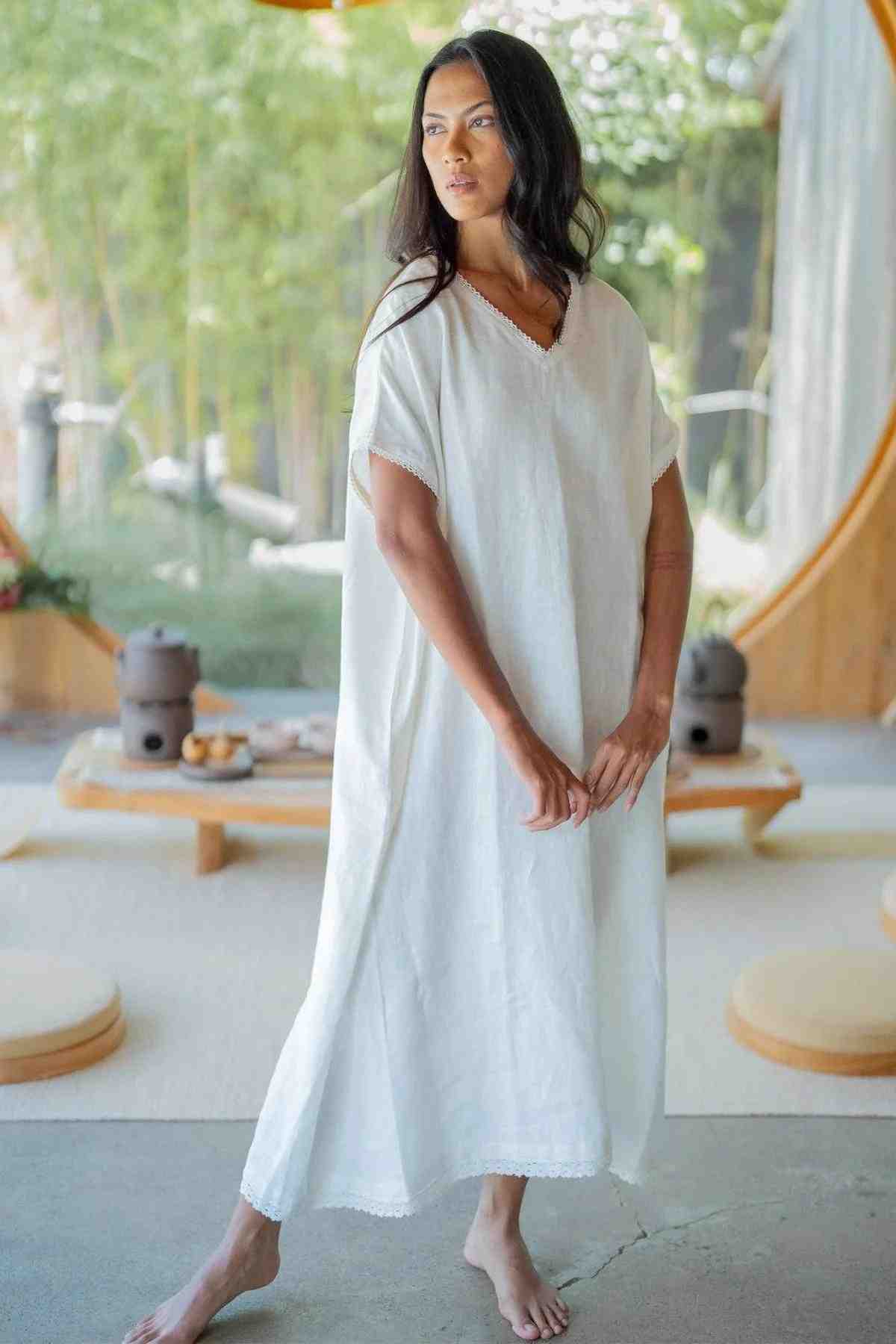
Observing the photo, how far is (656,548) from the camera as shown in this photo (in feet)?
6.01

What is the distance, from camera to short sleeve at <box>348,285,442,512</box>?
5.44 ft

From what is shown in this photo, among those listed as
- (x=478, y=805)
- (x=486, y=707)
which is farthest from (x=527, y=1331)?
(x=486, y=707)

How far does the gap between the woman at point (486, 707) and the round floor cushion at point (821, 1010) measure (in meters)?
0.86

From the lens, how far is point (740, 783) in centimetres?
375

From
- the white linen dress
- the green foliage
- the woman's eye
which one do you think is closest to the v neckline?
the white linen dress

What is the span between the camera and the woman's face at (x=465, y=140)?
1.64 m

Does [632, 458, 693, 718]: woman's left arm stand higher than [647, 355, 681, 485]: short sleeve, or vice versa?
[647, 355, 681, 485]: short sleeve

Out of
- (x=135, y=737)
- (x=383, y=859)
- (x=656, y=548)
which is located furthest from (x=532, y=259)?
(x=135, y=737)

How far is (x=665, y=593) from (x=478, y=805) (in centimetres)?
32

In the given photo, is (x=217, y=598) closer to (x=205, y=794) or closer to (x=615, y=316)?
(x=205, y=794)

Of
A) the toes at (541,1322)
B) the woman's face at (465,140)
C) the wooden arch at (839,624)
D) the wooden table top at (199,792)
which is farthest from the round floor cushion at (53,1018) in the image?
the wooden arch at (839,624)

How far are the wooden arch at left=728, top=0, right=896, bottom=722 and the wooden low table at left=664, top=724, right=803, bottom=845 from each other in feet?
5.40

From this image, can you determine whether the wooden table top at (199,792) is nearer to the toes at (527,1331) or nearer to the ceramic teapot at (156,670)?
the ceramic teapot at (156,670)

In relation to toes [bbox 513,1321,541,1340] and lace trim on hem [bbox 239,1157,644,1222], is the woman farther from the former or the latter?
toes [bbox 513,1321,541,1340]
